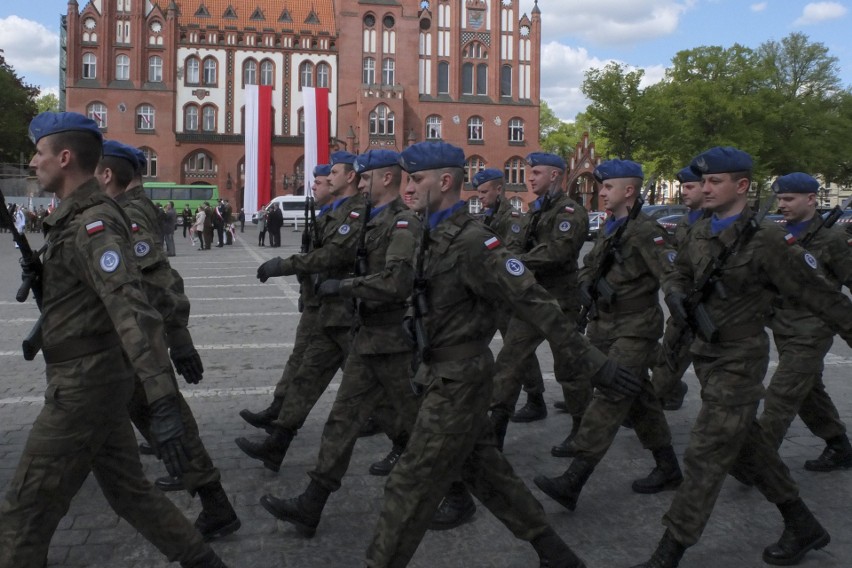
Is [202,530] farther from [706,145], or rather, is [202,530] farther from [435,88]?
[435,88]

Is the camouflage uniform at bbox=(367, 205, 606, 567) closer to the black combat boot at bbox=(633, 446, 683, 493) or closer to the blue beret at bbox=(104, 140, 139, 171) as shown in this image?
the black combat boot at bbox=(633, 446, 683, 493)

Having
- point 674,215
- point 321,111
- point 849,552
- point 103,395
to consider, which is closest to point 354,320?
point 103,395

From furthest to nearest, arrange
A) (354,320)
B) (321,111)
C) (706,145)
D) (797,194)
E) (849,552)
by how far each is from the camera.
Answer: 1. (321,111)
2. (706,145)
3. (797,194)
4. (354,320)
5. (849,552)

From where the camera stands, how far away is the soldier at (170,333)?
14.8 feet

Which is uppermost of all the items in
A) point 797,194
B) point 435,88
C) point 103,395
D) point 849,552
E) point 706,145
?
point 435,88

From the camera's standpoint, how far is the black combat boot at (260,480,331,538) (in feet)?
14.8

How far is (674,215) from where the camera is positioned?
33.2 meters

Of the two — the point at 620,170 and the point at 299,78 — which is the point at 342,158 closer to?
the point at 620,170

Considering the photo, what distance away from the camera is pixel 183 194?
197 ft

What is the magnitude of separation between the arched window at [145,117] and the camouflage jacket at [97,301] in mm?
64800

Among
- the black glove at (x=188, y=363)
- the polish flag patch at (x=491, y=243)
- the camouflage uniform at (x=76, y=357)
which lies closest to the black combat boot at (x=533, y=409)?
the black glove at (x=188, y=363)

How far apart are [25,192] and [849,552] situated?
71.2m

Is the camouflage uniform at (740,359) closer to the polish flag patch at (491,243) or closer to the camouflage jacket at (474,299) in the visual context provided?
the camouflage jacket at (474,299)

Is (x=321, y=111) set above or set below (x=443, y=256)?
above
